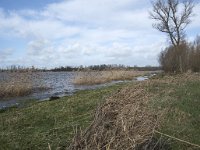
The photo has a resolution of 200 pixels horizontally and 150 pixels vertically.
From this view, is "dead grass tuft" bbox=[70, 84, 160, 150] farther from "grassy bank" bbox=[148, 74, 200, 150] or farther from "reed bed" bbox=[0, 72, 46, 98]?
"reed bed" bbox=[0, 72, 46, 98]

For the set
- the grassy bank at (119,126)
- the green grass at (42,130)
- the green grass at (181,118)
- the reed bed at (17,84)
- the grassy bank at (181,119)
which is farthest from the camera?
the reed bed at (17,84)

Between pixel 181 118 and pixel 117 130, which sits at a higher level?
pixel 117 130

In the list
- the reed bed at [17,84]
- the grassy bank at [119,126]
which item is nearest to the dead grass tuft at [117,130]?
the grassy bank at [119,126]

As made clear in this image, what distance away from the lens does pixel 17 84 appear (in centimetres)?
2384

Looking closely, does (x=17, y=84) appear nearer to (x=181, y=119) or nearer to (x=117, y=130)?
(x=181, y=119)

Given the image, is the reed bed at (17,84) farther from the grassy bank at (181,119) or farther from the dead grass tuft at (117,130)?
the dead grass tuft at (117,130)

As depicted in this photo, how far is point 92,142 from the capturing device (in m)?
4.53

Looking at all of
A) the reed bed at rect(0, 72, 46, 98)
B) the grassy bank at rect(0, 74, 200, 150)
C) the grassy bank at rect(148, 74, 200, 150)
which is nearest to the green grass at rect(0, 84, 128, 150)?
the grassy bank at rect(0, 74, 200, 150)

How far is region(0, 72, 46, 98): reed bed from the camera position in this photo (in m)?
22.8

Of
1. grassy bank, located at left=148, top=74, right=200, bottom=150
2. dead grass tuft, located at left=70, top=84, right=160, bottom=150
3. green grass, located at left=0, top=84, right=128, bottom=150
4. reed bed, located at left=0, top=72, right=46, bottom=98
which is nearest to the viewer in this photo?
dead grass tuft, located at left=70, top=84, right=160, bottom=150

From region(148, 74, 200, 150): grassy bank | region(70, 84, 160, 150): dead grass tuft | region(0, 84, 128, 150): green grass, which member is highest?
region(70, 84, 160, 150): dead grass tuft

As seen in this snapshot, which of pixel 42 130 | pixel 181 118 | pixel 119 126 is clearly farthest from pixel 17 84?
pixel 119 126

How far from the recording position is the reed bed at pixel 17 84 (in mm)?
22837

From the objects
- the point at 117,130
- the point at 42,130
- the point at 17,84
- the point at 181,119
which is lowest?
the point at 42,130
